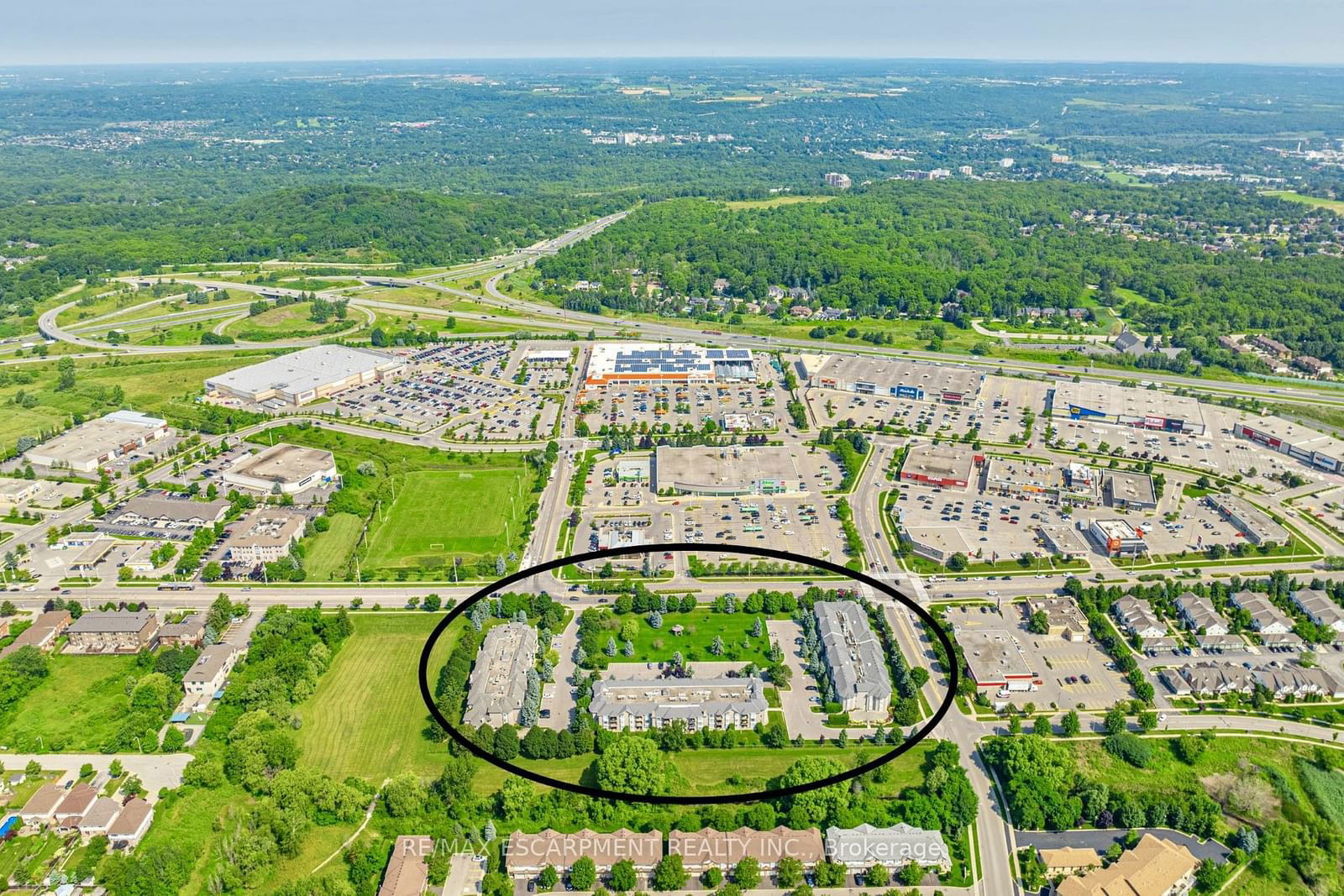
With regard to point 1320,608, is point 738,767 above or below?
below

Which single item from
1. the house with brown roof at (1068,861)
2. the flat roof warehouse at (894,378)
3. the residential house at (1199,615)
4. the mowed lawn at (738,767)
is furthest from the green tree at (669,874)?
the flat roof warehouse at (894,378)

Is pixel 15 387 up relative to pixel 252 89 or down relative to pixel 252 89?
down

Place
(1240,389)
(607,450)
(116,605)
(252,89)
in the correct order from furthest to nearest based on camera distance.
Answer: (252,89)
(1240,389)
(607,450)
(116,605)

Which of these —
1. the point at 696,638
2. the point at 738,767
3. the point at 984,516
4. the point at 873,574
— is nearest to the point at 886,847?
the point at 738,767

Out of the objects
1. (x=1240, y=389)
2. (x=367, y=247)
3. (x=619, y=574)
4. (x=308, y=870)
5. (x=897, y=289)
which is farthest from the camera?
(x=367, y=247)

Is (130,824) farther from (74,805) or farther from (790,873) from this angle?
(790,873)

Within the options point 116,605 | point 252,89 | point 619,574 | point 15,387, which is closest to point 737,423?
point 619,574

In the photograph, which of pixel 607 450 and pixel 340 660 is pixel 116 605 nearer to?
pixel 340 660
